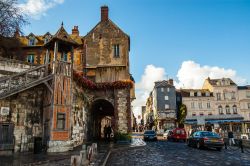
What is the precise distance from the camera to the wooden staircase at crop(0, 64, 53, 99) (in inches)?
502

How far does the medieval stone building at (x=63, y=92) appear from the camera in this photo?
14.0 m

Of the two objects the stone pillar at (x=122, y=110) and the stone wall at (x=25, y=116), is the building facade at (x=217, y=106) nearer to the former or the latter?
the stone pillar at (x=122, y=110)

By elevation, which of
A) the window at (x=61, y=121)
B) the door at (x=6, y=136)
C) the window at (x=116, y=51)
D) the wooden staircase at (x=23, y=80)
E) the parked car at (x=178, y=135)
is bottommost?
the parked car at (x=178, y=135)

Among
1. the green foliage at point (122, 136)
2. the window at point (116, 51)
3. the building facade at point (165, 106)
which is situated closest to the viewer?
the green foliage at point (122, 136)

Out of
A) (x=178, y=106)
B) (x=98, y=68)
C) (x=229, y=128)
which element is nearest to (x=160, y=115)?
(x=178, y=106)

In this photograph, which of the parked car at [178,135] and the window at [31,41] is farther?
the window at [31,41]

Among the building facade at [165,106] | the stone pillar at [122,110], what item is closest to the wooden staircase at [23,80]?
the stone pillar at [122,110]

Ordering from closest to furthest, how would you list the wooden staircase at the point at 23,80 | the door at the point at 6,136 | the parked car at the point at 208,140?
the wooden staircase at the point at 23,80
the door at the point at 6,136
the parked car at the point at 208,140

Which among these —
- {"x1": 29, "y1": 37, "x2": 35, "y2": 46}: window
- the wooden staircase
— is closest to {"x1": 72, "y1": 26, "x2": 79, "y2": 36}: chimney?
{"x1": 29, "y1": 37, "x2": 35, "y2": 46}: window

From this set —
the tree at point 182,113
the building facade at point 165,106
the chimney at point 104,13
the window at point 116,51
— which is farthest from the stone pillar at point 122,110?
the building facade at point 165,106

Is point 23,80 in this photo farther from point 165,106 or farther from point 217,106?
point 217,106

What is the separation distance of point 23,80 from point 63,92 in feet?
8.99

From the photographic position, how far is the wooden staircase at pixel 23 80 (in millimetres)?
12757

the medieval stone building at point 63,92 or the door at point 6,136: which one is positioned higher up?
the medieval stone building at point 63,92
